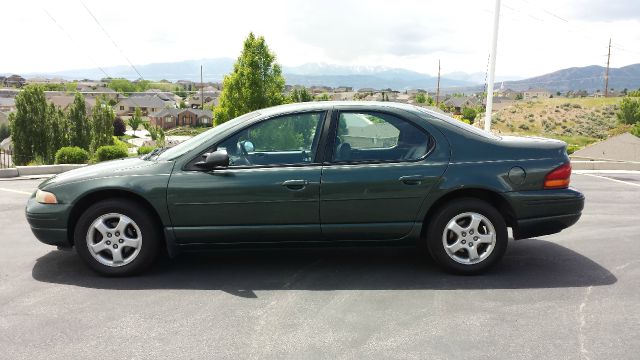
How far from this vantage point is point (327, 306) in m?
4.28

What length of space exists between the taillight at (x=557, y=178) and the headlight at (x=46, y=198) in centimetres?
439

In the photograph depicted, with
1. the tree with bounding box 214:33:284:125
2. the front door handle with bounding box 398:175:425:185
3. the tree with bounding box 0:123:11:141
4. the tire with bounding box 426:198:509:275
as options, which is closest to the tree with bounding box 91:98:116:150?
the tree with bounding box 214:33:284:125

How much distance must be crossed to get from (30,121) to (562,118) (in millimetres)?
97462

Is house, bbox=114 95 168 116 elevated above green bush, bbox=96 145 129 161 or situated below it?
above

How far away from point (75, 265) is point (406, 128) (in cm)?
342

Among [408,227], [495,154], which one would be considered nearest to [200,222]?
[408,227]

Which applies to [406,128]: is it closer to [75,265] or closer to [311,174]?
[311,174]

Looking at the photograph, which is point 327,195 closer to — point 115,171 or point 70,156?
point 115,171

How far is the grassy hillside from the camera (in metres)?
98.0

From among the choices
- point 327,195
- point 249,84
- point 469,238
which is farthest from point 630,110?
point 327,195

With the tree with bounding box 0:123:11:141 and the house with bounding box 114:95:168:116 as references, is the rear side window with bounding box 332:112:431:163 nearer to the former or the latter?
the tree with bounding box 0:123:11:141

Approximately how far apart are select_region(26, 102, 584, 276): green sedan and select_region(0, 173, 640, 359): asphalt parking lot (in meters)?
0.34

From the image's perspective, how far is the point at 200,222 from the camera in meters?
4.88

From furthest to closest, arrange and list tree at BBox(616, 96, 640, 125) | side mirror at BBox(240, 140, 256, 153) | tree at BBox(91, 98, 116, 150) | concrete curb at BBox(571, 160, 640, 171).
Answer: tree at BBox(616, 96, 640, 125) < tree at BBox(91, 98, 116, 150) < concrete curb at BBox(571, 160, 640, 171) < side mirror at BBox(240, 140, 256, 153)
